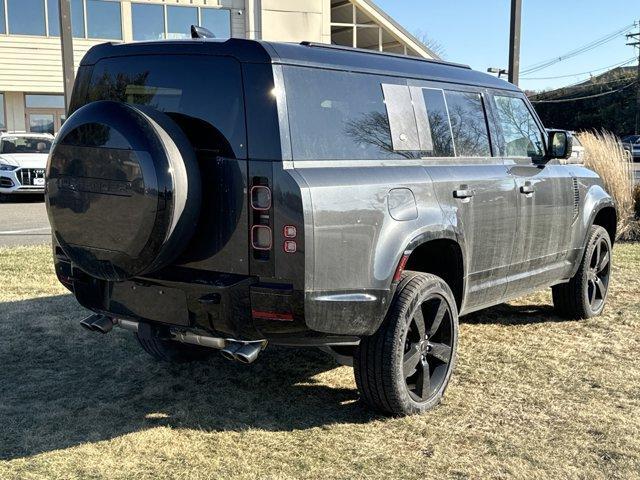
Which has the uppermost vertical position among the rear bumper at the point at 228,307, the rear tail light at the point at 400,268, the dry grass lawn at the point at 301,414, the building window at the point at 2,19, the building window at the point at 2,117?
the building window at the point at 2,19

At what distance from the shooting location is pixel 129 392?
439 centimetres

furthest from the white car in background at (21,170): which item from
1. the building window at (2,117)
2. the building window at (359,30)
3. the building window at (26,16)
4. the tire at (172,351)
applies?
the building window at (359,30)

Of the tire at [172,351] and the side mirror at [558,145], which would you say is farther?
the side mirror at [558,145]

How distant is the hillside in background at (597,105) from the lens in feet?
160

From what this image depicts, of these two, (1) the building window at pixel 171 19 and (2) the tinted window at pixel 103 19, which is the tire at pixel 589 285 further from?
(2) the tinted window at pixel 103 19

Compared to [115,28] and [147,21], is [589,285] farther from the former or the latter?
[115,28]

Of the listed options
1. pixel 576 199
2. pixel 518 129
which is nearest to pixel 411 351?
pixel 518 129

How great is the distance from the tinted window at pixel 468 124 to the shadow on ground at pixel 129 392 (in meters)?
1.75

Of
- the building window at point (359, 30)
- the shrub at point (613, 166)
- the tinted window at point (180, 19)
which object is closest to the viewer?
the shrub at point (613, 166)

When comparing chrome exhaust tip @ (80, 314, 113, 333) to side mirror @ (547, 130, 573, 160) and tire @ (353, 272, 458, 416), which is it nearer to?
tire @ (353, 272, 458, 416)

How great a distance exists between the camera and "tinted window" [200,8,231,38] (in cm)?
2788

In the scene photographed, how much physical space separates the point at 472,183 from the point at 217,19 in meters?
25.6

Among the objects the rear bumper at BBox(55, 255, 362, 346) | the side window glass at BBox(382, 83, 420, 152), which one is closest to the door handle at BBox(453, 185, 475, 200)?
the side window glass at BBox(382, 83, 420, 152)

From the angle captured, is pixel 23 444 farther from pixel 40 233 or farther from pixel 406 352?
pixel 40 233
